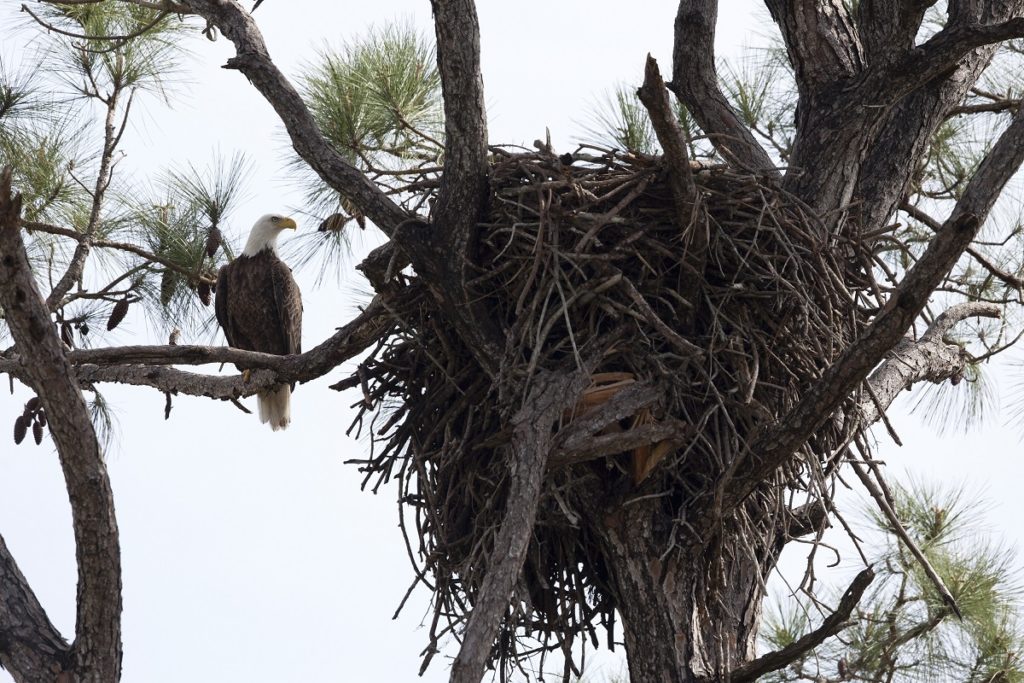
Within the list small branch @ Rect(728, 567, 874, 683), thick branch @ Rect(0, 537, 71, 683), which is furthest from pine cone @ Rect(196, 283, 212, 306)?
small branch @ Rect(728, 567, 874, 683)

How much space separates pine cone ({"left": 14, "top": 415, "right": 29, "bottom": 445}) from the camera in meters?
3.91

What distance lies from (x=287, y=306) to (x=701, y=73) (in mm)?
2038

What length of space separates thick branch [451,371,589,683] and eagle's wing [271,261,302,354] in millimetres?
2424

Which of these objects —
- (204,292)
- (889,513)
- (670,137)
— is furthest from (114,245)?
(889,513)

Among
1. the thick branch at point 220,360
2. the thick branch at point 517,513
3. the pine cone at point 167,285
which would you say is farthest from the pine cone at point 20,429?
the thick branch at point 517,513

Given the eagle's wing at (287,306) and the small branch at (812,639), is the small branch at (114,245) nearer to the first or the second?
the eagle's wing at (287,306)

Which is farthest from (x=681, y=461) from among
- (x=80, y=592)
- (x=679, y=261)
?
(x=80, y=592)

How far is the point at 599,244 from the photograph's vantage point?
9.98 feet

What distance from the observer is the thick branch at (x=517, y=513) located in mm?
2322

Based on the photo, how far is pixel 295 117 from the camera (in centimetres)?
323

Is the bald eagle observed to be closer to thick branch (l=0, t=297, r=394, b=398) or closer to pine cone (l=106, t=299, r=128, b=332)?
pine cone (l=106, t=299, r=128, b=332)

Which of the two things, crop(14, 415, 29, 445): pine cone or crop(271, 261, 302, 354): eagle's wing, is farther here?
crop(271, 261, 302, 354): eagle's wing

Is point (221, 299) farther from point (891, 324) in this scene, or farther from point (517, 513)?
point (891, 324)

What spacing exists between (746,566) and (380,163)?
1.86 meters
